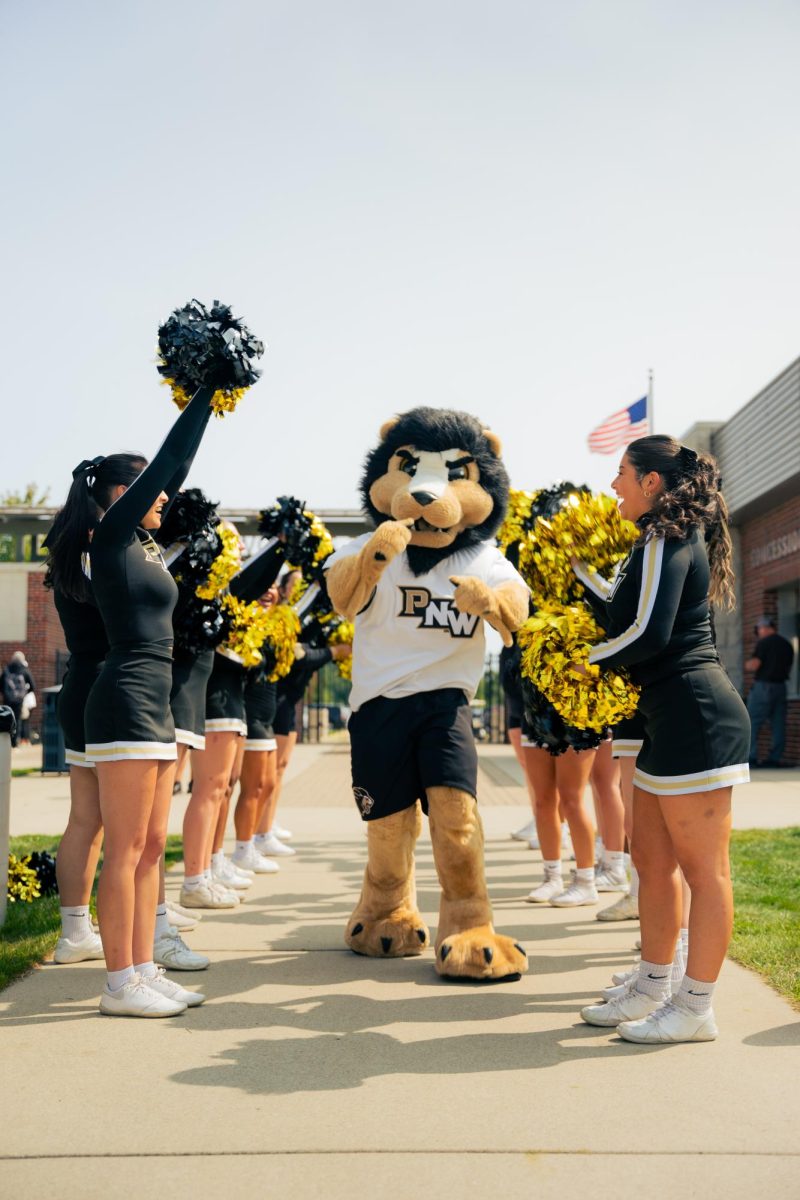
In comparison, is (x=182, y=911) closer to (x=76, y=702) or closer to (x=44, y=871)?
(x=44, y=871)

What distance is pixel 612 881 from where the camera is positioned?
6.47 metres

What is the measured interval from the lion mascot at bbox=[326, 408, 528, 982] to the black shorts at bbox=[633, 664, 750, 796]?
3.71ft

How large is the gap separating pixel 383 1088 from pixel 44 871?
11.0 feet

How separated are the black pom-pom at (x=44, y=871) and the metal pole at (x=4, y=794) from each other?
0.61 m

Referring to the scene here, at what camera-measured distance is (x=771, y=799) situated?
1148 cm

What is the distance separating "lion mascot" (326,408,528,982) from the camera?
4660 millimetres

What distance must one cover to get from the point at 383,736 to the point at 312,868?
301 cm

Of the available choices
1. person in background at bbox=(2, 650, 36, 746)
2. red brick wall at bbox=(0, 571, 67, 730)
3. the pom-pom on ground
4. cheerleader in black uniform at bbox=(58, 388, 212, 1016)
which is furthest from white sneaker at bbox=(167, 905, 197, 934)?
red brick wall at bbox=(0, 571, 67, 730)

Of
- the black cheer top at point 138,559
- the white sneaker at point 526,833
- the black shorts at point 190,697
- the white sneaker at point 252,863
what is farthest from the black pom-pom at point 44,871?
the white sneaker at point 526,833

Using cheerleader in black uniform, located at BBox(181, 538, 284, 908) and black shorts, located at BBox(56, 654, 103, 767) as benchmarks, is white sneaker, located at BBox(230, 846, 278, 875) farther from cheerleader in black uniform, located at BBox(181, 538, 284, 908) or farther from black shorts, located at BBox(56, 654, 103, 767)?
black shorts, located at BBox(56, 654, 103, 767)

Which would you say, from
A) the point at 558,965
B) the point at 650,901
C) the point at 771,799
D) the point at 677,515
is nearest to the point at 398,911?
the point at 558,965

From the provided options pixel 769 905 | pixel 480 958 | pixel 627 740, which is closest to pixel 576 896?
pixel 769 905

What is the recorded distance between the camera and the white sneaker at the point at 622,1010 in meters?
3.79

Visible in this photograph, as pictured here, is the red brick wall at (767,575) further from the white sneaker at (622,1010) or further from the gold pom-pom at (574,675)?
the white sneaker at (622,1010)
